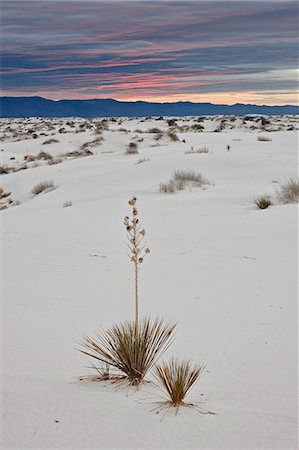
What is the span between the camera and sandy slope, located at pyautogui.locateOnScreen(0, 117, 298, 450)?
9.52 ft

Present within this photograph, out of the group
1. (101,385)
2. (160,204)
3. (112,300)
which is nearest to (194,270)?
(112,300)

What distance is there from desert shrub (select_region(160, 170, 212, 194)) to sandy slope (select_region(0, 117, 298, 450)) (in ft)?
1.06

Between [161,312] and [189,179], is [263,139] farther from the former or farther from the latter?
[161,312]

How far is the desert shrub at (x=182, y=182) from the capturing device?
12293mm

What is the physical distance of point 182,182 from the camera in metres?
12.8

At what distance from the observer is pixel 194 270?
6309 millimetres

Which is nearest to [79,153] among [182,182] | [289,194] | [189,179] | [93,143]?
[93,143]

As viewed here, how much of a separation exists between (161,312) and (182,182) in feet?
25.9

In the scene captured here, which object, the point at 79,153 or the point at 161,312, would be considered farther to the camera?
the point at 79,153

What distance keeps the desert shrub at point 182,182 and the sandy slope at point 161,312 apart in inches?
12.7

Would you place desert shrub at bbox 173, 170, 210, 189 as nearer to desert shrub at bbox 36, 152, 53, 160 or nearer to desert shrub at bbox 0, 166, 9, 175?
desert shrub at bbox 0, 166, 9, 175

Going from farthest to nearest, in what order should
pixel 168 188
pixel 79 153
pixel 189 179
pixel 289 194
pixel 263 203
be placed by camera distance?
pixel 79 153
pixel 189 179
pixel 168 188
pixel 289 194
pixel 263 203

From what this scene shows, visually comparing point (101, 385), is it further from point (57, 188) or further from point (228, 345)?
point (57, 188)

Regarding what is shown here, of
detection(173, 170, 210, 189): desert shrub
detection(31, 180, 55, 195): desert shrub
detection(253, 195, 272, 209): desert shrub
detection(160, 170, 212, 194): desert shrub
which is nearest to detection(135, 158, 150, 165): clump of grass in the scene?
detection(31, 180, 55, 195): desert shrub
